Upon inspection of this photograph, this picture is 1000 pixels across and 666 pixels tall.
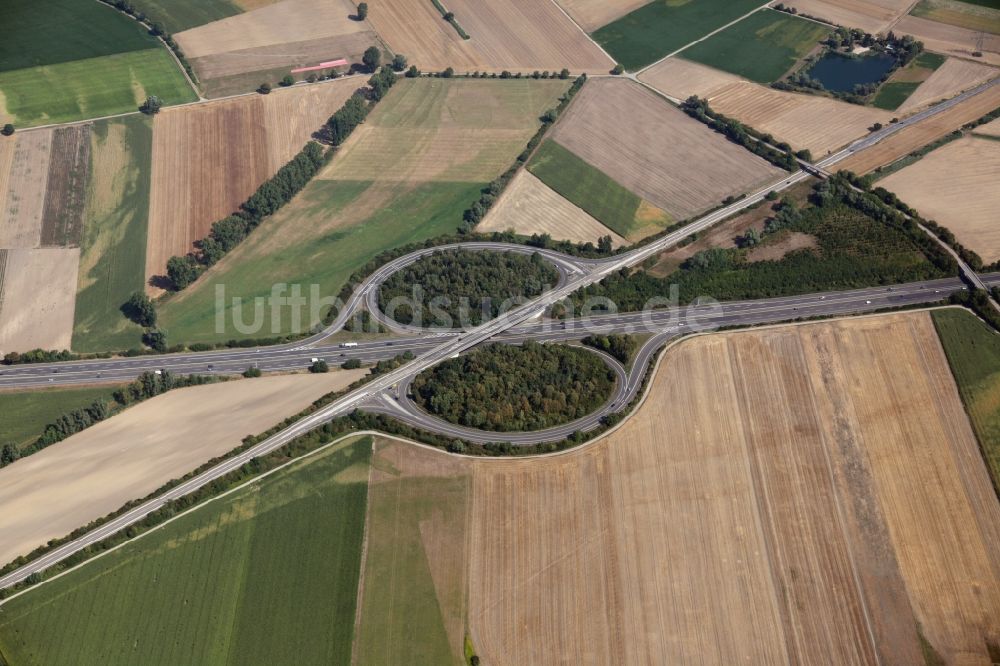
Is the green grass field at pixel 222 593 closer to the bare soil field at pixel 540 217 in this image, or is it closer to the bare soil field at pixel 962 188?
the bare soil field at pixel 540 217

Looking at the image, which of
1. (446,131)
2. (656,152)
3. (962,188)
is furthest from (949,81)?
(446,131)

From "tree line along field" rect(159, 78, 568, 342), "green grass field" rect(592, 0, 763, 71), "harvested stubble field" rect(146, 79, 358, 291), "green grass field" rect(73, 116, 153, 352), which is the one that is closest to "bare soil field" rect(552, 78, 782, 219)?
"tree line along field" rect(159, 78, 568, 342)

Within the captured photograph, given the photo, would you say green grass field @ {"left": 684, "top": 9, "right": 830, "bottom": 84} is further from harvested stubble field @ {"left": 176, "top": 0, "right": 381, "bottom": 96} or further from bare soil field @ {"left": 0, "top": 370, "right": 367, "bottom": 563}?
bare soil field @ {"left": 0, "top": 370, "right": 367, "bottom": 563}

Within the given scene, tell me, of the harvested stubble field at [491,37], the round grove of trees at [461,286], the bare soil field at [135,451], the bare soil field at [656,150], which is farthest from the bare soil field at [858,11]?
the bare soil field at [135,451]

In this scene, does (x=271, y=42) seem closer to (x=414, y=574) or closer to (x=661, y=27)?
(x=661, y=27)

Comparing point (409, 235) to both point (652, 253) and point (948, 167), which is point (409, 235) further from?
point (948, 167)

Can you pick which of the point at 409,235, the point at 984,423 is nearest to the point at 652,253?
the point at 409,235

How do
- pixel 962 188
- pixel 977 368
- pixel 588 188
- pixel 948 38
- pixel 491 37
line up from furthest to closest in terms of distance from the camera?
pixel 491 37, pixel 948 38, pixel 588 188, pixel 962 188, pixel 977 368
